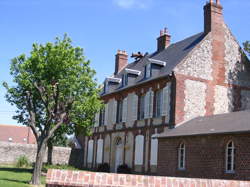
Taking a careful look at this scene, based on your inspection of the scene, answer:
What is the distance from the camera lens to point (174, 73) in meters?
21.3

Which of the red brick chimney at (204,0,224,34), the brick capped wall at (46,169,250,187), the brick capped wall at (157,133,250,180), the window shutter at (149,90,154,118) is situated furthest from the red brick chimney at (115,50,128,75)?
the brick capped wall at (46,169,250,187)

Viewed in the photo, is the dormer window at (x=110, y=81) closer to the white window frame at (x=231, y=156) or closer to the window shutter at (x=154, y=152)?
the window shutter at (x=154, y=152)

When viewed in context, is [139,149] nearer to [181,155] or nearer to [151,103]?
[151,103]

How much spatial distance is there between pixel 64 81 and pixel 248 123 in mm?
10333

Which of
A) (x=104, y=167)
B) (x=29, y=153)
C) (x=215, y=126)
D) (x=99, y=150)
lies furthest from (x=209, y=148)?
(x=29, y=153)

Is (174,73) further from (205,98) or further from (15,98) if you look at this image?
(15,98)

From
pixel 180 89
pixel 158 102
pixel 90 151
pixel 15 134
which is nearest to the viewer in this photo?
pixel 180 89

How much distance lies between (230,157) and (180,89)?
6363 mm

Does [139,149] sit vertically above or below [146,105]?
below

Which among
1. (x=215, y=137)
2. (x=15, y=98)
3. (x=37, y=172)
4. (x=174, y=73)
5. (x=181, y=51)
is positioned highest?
(x=181, y=51)

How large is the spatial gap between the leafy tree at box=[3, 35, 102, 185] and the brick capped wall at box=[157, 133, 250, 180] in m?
5.94

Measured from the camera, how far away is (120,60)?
34625 millimetres

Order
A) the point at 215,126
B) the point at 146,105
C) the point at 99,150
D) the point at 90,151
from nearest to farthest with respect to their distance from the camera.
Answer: the point at 215,126 → the point at 146,105 → the point at 99,150 → the point at 90,151

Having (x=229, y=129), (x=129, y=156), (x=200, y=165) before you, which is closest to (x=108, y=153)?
(x=129, y=156)
